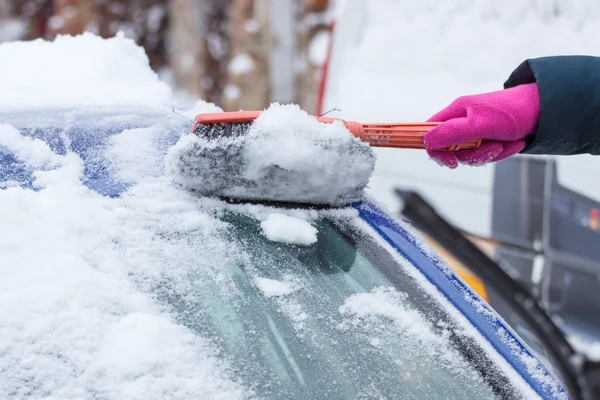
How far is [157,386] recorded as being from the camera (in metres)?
0.92

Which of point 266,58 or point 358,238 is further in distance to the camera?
point 266,58

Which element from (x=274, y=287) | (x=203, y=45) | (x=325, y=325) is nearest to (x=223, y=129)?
(x=274, y=287)

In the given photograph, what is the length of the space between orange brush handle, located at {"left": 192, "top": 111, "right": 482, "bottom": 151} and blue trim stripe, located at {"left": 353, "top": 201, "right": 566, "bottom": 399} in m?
0.15

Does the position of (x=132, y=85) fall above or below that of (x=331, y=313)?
above

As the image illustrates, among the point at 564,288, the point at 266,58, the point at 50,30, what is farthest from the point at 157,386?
the point at 50,30

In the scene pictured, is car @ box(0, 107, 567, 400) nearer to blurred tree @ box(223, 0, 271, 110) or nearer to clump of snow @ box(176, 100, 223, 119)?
clump of snow @ box(176, 100, 223, 119)

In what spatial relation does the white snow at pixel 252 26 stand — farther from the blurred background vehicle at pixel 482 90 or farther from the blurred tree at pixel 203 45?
the blurred background vehicle at pixel 482 90

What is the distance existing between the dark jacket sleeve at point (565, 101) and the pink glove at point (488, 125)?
0.03 m

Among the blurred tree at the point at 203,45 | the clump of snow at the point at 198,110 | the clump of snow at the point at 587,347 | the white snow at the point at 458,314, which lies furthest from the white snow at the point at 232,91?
the white snow at the point at 458,314

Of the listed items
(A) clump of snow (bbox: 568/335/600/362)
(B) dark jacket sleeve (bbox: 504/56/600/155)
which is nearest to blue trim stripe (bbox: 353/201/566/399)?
(B) dark jacket sleeve (bbox: 504/56/600/155)

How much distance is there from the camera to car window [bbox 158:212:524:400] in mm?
1008

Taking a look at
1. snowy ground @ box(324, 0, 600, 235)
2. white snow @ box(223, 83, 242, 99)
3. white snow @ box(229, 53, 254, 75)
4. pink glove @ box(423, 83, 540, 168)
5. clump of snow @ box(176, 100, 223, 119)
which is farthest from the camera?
white snow @ box(223, 83, 242, 99)

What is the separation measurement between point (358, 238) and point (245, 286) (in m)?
0.29

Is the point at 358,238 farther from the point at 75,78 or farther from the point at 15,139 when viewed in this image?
the point at 75,78
